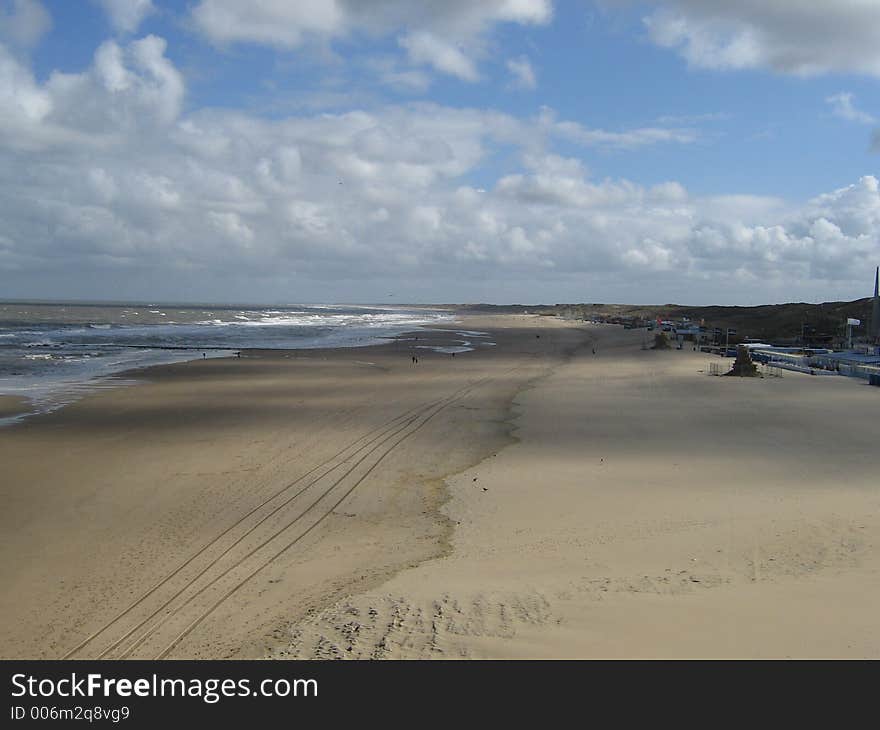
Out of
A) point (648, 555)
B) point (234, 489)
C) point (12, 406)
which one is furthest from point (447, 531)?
point (12, 406)

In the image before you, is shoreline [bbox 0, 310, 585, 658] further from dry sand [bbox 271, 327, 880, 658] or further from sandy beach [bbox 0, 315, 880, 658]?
dry sand [bbox 271, 327, 880, 658]

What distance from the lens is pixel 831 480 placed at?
12.5 m

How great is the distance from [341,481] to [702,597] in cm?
804

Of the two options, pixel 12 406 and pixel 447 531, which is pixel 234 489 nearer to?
pixel 447 531

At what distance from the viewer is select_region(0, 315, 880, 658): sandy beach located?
6.75m

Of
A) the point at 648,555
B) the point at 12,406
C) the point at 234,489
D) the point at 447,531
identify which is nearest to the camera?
the point at 648,555

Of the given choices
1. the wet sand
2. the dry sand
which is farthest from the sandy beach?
the wet sand

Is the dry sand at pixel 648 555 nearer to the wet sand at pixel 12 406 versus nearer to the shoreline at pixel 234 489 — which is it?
the shoreline at pixel 234 489

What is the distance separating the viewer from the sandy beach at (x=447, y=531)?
6750mm

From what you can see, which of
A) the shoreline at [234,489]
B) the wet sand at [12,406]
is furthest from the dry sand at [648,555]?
the wet sand at [12,406]

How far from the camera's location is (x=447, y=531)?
1055 cm

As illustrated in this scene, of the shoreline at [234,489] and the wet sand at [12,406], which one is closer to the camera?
the shoreline at [234,489]
